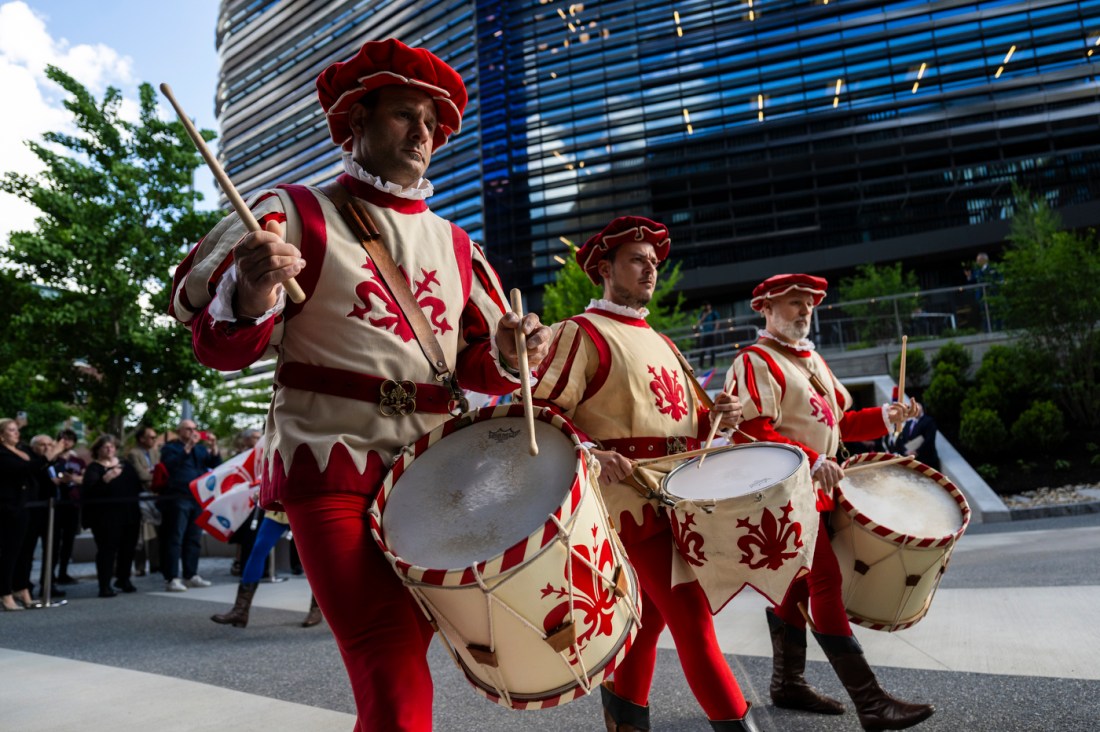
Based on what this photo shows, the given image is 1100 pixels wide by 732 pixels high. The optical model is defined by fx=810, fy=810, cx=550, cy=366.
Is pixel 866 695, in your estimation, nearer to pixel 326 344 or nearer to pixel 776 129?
pixel 326 344

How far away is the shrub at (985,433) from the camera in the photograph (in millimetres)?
12780

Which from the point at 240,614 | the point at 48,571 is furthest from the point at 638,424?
the point at 48,571

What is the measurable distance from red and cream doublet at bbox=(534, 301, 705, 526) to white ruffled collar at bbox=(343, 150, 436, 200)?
104 cm

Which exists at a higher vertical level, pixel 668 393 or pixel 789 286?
pixel 789 286

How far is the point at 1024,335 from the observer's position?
1437 cm

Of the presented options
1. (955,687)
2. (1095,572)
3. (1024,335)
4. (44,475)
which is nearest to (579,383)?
(955,687)

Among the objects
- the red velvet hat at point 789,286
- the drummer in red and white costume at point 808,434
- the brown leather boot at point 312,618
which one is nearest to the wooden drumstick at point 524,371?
the drummer in red and white costume at point 808,434

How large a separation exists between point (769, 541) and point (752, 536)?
0.06 m

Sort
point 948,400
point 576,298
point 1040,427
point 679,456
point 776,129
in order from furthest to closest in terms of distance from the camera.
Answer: point 776,129
point 576,298
point 948,400
point 1040,427
point 679,456

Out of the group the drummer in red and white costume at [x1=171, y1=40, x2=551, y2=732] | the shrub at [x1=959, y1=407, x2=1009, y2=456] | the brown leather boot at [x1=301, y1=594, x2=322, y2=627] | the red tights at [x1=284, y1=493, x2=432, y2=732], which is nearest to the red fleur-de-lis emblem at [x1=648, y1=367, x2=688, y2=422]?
the drummer in red and white costume at [x1=171, y1=40, x2=551, y2=732]

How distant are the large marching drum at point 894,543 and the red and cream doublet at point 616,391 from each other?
29.1 inches

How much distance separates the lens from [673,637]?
Answer: 2699 millimetres

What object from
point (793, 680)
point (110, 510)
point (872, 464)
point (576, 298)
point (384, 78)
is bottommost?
point (793, 680)

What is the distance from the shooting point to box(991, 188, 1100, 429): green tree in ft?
44.5
